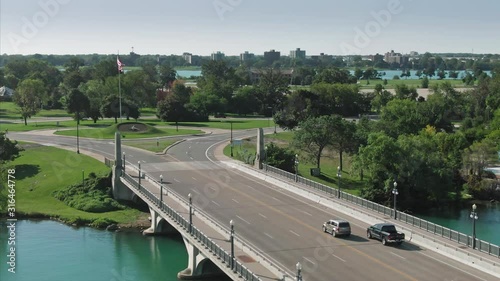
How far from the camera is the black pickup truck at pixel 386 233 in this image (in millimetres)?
45406

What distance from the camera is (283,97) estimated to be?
6161 inches

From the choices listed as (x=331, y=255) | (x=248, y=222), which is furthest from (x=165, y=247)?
(x=331, y=255)

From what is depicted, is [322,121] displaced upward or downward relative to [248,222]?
upward

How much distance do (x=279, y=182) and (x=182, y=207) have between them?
14.1 metres

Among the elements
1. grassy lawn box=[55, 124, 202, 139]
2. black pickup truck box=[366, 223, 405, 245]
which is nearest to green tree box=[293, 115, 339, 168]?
grassy lawn box=[55, 124, 202, 139]

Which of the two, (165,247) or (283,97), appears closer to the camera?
(165,247)

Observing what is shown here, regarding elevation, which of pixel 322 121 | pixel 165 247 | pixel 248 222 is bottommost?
pixel 165 247

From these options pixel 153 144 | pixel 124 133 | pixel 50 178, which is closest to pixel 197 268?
pixel 50 178

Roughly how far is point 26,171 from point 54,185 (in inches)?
297

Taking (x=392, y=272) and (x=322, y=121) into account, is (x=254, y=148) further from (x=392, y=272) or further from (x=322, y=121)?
(x=392, y=272)

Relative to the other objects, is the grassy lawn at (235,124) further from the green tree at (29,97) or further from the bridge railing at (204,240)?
the bridge railing at (204,240)

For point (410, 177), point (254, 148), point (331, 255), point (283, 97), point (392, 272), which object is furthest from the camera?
point (283, 97)

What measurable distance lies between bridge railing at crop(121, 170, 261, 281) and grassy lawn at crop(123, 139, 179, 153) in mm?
29862

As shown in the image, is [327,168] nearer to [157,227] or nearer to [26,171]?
[157,227]
